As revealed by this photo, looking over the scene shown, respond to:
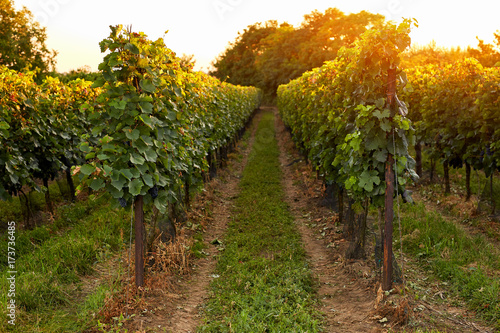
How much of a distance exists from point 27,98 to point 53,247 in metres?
3.64

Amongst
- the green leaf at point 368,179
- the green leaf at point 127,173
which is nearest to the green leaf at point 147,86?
the green leaf at point 127,173

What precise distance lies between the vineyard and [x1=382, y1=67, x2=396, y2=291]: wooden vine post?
2 centimetres

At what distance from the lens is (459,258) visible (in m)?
6.06

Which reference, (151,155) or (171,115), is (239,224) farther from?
(151,155)

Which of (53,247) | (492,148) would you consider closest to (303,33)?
(492,148)

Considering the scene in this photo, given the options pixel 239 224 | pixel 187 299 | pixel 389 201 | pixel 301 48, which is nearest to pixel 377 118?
pixel 389 201

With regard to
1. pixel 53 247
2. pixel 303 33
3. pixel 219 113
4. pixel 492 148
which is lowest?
pixel 53 247

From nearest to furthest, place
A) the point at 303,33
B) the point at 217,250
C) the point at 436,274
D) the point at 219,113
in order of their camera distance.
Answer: the point at 436,274 → the point at 217,250 → the point at 219,113 → the point at 303,33

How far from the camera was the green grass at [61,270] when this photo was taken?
439 cm

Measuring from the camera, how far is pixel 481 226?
7758 millimetres

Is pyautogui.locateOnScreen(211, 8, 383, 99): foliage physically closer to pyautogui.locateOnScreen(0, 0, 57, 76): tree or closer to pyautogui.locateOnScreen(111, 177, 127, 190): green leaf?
pyautogui.locateOnScreen(0, 0, 57, 76): tree

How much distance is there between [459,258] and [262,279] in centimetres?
330

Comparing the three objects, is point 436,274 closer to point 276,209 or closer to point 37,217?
point 276,209

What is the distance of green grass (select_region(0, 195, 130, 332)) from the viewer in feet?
14.4
